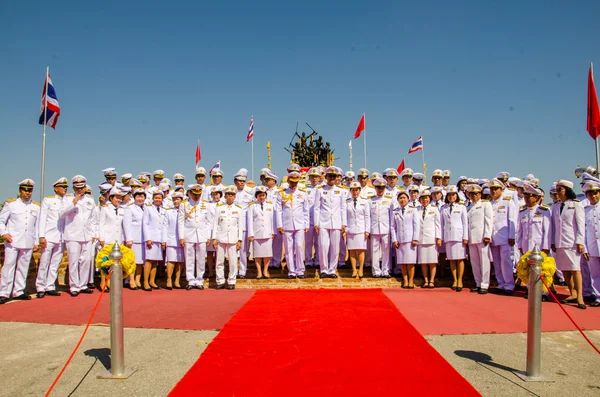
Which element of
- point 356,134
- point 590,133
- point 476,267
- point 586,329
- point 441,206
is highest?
point 356,134

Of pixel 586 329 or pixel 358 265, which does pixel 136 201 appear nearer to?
pixel 358 265

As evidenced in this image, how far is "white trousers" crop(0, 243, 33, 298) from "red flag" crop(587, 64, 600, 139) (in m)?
12.3

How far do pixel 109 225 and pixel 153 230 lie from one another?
86 cm

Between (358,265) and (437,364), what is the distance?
5.45m

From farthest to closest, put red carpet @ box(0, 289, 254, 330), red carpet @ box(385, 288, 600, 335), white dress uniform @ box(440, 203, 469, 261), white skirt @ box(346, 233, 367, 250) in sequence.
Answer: white skirt @ box(346, 233, 367, 250), white dress uniform @ box(440, 203, 469, 261), red carpet @ box(0, 289, 254, 330), red carpet @ box(385, 288, 600, 335)

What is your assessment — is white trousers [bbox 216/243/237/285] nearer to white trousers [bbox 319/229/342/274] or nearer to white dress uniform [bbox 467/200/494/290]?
white trousers [bbox 319/229/342/274]

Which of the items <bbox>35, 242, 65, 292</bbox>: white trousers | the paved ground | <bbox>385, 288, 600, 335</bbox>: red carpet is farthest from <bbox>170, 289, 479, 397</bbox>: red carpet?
<bbox>35, 242, 65, 292</bbox>: white trousers

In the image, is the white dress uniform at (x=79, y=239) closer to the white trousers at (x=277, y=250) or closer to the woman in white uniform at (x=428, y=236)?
the white trousers at (x=277, y=250)

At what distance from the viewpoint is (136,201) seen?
27.7ft

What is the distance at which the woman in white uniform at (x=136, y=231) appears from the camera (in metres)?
8.25

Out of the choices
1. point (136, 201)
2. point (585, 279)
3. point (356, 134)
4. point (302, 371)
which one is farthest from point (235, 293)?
point (356, 134)

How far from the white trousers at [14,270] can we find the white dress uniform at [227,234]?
133 inches

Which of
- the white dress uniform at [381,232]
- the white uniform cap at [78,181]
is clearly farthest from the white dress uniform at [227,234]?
the white dress uniform at [381,232]

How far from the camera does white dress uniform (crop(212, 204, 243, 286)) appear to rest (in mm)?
8148
